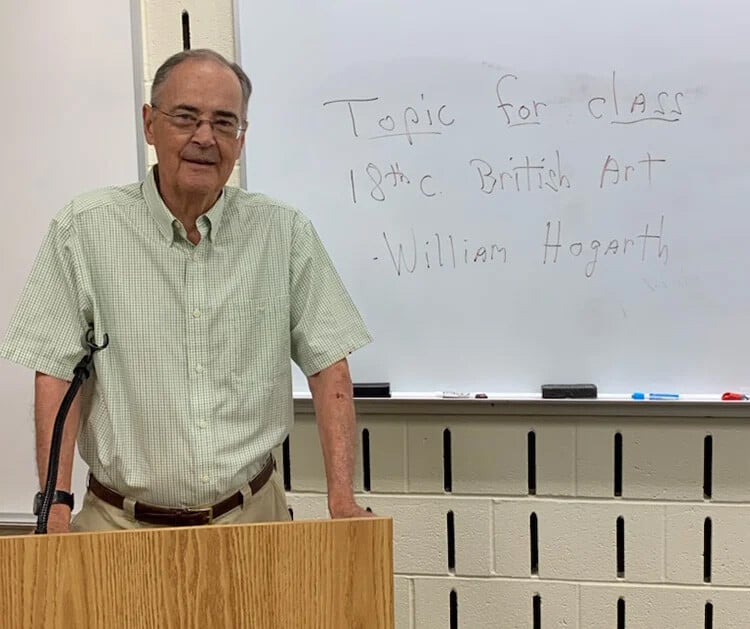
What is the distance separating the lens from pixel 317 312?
4.53ft

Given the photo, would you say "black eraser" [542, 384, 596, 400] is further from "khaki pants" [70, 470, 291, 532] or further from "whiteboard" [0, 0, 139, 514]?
"whiteboard" [0, 0, 139, 514]

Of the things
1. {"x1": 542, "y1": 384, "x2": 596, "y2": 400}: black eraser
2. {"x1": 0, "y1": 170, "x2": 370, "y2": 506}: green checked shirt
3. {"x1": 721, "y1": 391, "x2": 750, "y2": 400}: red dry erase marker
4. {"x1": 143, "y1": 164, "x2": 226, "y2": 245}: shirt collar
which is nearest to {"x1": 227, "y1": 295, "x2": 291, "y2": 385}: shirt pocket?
{"x1": 0, "y1": 170, "x2": 370, "y2": 506}: green checked shirt

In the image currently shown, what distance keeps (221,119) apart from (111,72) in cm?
65

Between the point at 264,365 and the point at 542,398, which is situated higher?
the point at 264,365

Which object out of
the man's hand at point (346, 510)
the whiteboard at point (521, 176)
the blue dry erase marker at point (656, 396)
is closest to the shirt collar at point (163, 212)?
the whiteboard at point (521, 176)

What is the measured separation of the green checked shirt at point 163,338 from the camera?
4.19ft

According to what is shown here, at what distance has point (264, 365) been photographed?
4.45 feet

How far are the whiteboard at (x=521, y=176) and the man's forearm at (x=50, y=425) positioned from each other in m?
0.71

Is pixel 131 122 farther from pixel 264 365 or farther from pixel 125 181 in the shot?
pixel 264 365

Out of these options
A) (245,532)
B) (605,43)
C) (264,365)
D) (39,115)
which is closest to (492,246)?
(605,43)

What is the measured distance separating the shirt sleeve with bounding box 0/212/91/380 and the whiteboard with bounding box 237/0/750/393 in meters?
0.60

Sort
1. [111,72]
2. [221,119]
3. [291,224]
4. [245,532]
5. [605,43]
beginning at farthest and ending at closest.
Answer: [111,72]
[605,43]
[291,224]
[221,119]
[245,532]

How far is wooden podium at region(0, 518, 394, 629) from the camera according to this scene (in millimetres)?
879

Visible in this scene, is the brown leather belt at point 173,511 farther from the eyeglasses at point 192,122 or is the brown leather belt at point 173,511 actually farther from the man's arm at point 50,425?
the eyeglasses at point 192,122
